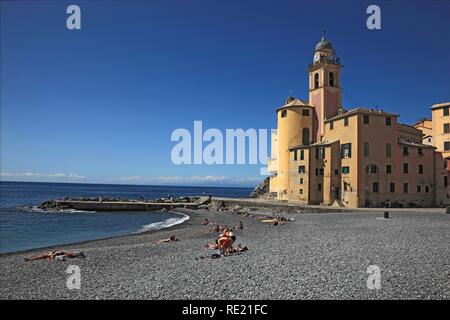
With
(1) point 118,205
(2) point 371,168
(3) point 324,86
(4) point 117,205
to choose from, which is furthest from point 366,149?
(4) point 117,205

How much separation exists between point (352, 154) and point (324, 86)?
12067 millimetres

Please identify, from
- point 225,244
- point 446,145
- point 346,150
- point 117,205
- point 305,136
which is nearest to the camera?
point 225,244

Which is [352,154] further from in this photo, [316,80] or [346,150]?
[316,80]

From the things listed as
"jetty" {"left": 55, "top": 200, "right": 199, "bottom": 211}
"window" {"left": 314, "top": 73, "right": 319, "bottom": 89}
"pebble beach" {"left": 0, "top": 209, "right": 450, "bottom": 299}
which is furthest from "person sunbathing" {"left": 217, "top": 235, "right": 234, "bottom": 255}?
"jetty" {"left": 55, "top": 200, "right": 199, "bottom": 211}

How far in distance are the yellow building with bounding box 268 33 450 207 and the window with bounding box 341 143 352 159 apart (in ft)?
0.36

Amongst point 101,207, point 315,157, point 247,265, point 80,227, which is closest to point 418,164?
point 315,157

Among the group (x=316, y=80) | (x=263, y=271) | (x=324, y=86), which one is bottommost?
(x=263, y=271)

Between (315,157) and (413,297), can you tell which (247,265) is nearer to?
(413,297)

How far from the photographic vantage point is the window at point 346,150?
38.4 metres

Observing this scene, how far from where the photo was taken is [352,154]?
125 feet

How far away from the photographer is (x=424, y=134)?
166ft

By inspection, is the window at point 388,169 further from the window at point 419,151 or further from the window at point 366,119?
the window at point 366,119
